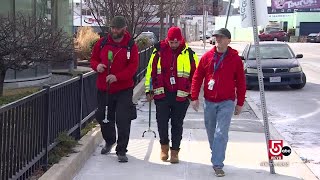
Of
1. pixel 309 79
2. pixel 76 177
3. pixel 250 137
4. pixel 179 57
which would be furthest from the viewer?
pixel 309 79

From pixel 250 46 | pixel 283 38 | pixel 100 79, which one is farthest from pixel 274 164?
pixel 283 38

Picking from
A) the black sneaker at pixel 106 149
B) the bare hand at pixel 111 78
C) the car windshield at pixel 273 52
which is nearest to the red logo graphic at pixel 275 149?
the bare hand at pixel 111 78

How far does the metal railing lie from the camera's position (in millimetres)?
4625

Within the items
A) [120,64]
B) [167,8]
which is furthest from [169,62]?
[167,8]

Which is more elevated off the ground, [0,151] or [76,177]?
[0,151]

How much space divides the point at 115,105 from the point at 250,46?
11.3 m

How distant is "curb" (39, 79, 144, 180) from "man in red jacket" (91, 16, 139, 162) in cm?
44

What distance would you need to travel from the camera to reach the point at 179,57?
21.9 ft

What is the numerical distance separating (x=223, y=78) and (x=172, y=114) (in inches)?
40.7

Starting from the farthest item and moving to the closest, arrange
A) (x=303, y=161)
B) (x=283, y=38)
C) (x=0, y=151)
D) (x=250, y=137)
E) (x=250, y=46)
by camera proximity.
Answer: (x=283, y=38) < (x=250, y=46) < (x=250, y=137) < (x=303, y=161) < (x=0, y=151)

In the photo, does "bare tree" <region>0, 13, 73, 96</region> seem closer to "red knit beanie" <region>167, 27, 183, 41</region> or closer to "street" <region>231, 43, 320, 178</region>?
"red knit beanie" <region>167, 27, 183, 41</region>

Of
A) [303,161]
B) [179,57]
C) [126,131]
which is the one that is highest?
[179,57]

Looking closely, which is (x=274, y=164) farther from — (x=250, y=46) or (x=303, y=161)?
(x=250, y=46)

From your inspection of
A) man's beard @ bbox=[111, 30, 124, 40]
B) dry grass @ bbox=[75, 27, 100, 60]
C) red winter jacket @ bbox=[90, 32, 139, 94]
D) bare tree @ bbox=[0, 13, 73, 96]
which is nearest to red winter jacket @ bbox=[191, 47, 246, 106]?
red winter jacket @ bbox=[90, 32, 139, 94]
